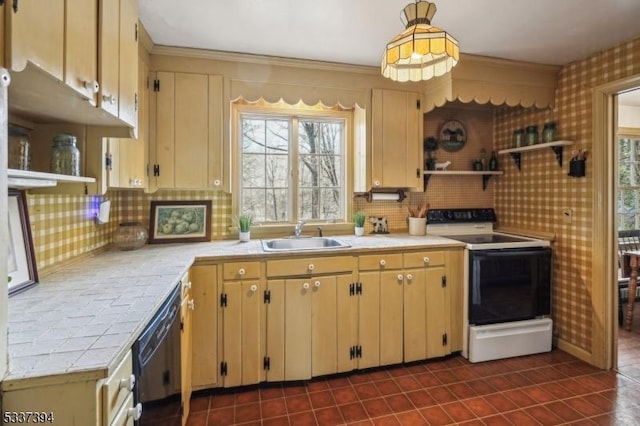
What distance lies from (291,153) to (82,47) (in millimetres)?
1903

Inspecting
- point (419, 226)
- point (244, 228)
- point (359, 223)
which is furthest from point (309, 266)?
point (419, 226)

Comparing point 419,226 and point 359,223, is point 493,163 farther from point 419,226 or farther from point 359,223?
point 359,223

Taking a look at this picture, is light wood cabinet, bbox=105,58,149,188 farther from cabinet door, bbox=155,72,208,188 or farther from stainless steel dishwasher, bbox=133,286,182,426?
stainless steel dishwasher, bbox=133,286,182,426

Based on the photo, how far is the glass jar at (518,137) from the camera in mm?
2926

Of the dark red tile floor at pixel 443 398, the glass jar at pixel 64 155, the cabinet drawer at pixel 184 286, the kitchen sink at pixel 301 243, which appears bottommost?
the dark red tile floor at pixel 443 398

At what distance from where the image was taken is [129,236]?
218 centimetres

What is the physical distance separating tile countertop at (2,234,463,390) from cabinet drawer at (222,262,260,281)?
0.20 feet

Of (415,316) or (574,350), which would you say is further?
(574,350)

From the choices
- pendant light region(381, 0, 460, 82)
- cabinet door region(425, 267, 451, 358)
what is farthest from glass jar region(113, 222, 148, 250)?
cabinet door region(425, 267, 451, 358)

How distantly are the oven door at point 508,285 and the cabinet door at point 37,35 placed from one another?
2539 mm

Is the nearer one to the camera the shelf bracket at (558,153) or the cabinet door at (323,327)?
the cabinet door at (323,327)

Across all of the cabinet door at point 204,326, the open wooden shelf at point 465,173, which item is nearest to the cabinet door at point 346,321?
the cabinet door at point 204,326

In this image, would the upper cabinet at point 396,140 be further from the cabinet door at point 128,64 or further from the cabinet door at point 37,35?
the cabinet door at point 37,35

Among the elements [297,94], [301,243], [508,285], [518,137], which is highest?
[297,94]
